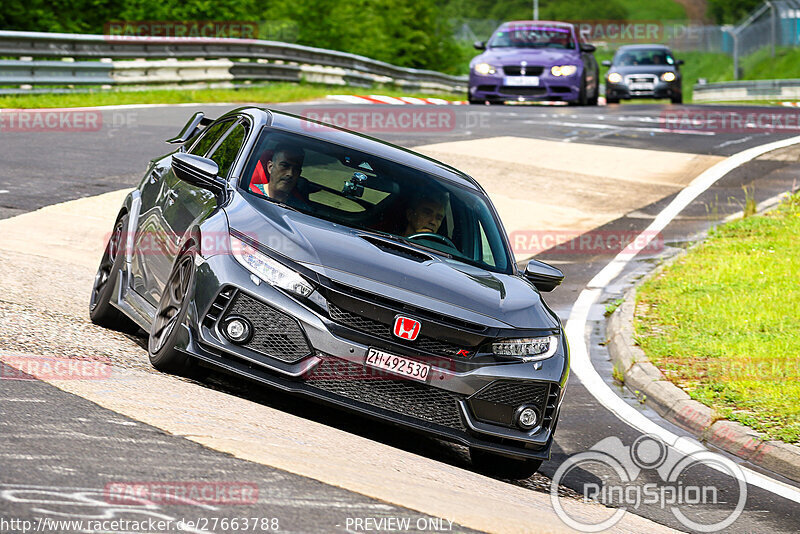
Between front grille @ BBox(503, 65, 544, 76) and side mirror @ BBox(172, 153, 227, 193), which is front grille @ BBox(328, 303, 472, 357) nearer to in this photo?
side mirror @ BBox(172, 153, 227, 193)

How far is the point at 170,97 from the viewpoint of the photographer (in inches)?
942

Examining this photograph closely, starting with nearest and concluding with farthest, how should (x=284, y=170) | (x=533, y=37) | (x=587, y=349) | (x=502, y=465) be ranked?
(x=502, y=465) → (x=284, y=170) → (x=587, y=349) → (x=533, y=37)

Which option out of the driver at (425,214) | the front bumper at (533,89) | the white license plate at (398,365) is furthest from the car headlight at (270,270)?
the front bumper at (533,89)

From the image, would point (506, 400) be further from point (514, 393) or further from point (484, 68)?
point (484, 68)

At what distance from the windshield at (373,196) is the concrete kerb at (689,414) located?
192 centimetres

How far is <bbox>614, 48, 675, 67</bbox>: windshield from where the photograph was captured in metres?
32.2

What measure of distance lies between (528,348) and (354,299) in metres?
1.03

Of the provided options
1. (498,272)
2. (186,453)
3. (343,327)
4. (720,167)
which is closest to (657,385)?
(498,272)

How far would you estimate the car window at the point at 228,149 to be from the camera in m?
7.11

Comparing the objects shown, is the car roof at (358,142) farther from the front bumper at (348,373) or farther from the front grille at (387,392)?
the front grille at (387,392)

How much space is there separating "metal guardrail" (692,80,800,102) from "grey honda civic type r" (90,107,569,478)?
39574 mm

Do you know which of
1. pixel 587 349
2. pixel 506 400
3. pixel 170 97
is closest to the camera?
pixel 506 400

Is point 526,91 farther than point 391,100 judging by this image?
No

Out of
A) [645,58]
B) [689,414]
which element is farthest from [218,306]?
[645,58]
